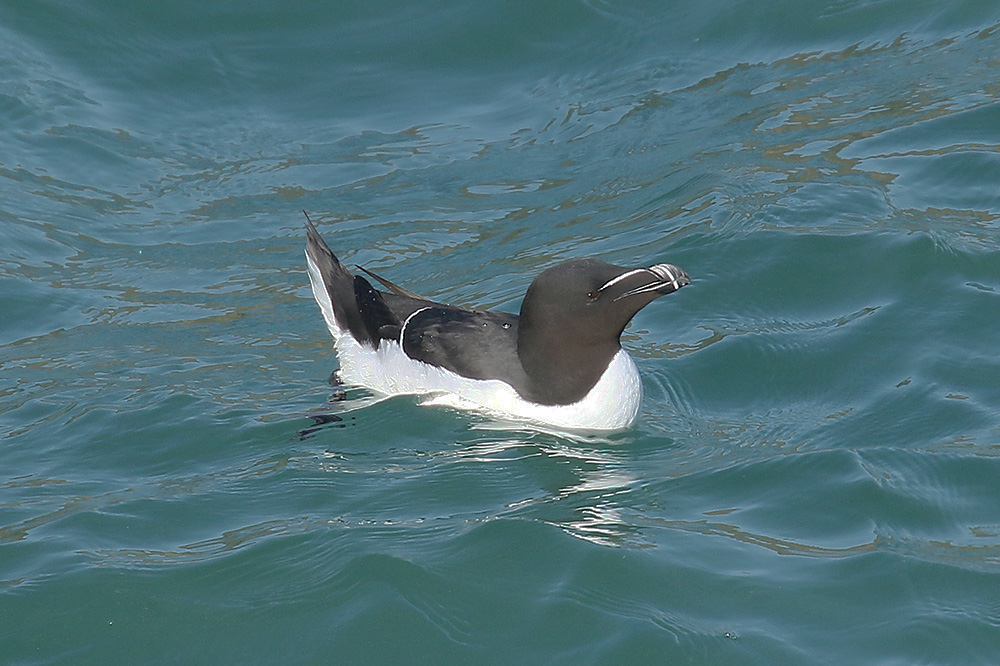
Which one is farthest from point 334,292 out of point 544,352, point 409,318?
point 544,352

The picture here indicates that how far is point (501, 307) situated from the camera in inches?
340

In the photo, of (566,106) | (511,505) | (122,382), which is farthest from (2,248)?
(511,505)

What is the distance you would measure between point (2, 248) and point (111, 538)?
473 cm

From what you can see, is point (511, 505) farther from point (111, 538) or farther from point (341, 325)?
point (341, 325)

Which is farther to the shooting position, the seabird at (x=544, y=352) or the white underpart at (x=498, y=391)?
the white underpart at (x=498, y=391)

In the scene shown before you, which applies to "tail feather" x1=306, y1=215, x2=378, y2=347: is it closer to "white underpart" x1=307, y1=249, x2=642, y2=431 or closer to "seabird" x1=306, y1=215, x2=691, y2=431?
"white underpart" x1=307, y1=249, x2=642, y2=431

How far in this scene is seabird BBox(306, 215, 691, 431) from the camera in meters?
6.48

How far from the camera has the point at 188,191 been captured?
10.7 metres

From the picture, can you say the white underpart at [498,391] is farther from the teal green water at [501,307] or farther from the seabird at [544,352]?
the teal green water at [501,307]

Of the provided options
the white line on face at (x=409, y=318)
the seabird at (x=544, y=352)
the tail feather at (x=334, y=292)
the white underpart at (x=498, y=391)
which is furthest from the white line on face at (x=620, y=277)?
the tail feather at (x=334, y=292)

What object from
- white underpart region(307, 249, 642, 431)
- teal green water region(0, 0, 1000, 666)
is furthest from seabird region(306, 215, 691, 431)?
teal green water region(0, 0, 1000, 666)

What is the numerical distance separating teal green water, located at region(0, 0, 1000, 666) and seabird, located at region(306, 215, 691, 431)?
172 millimetres

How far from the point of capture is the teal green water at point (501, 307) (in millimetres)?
4992

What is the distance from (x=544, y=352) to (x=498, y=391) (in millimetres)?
314
